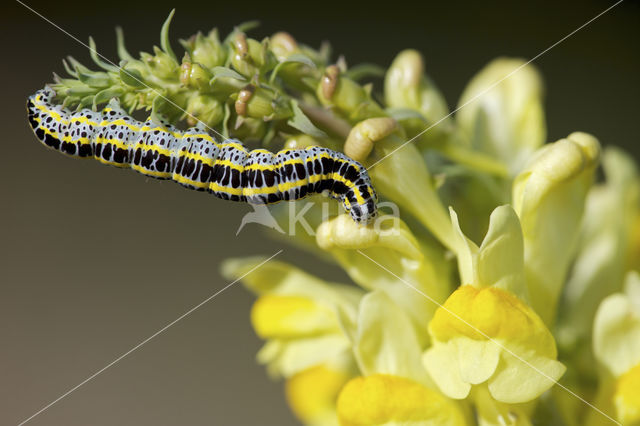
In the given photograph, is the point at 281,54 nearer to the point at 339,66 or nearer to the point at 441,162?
the point at 339,66

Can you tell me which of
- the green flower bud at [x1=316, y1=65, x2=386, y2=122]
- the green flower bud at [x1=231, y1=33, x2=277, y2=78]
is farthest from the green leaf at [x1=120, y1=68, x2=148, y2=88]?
the green flower bud at [x1=316, y1=65, x2=386, y2=122]

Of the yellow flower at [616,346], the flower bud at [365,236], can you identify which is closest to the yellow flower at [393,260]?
the flower bud at [365,236]

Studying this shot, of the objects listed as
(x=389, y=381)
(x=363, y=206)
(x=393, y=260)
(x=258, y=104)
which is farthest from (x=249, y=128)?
(x=389, y=381)

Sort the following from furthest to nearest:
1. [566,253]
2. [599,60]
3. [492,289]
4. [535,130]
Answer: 1. [599,60]
2. [535,130]
3. [566,253]
4. [492,289]

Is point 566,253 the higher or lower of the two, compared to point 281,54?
lower

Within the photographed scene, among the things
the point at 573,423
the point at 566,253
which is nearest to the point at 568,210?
the point at 566,253

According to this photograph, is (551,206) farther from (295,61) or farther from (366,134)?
(295,61)
